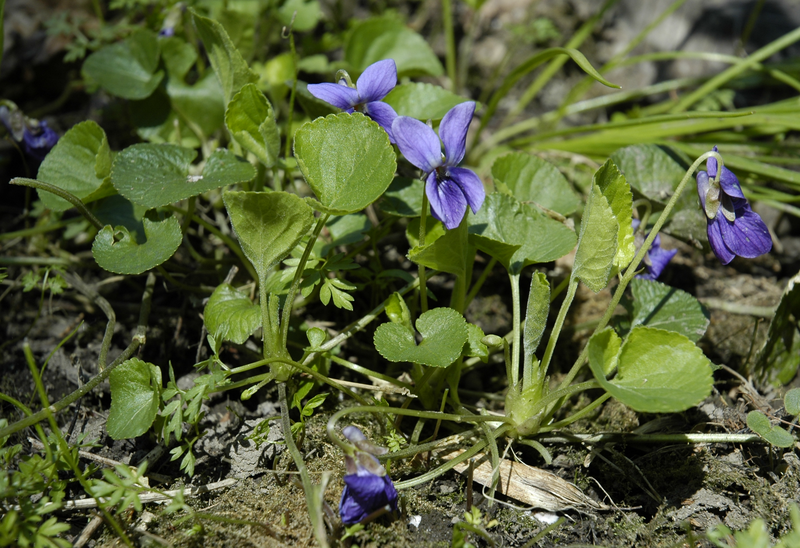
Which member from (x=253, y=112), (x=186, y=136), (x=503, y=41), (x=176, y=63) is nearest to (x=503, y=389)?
(x=253, y=112)

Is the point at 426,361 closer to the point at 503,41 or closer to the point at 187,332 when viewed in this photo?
the point at 187,332

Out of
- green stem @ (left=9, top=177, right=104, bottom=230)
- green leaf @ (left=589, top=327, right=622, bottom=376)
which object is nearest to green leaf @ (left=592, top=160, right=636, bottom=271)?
green leaf @ (left=589, top=327, right=622, bottom=376)

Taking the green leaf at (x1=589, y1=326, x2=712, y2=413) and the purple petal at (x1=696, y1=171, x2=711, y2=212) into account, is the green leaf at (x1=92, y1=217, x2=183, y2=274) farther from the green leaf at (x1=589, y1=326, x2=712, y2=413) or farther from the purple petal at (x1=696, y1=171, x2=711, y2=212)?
the purple petal at (x1=696, y1=171, x2=711, y2=212)

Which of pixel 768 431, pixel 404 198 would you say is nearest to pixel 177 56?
pixel 404 198

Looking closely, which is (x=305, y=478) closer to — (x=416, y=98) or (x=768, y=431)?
(x=768, y=431)

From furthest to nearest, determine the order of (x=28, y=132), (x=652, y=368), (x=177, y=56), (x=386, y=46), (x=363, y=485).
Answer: (x=386, y=46), (x=177, y=56), (x=28, y=132), (x=652, y=368), (x=363, y=485)

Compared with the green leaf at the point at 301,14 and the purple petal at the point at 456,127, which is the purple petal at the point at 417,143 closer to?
the purple petal at the point at 456,127
